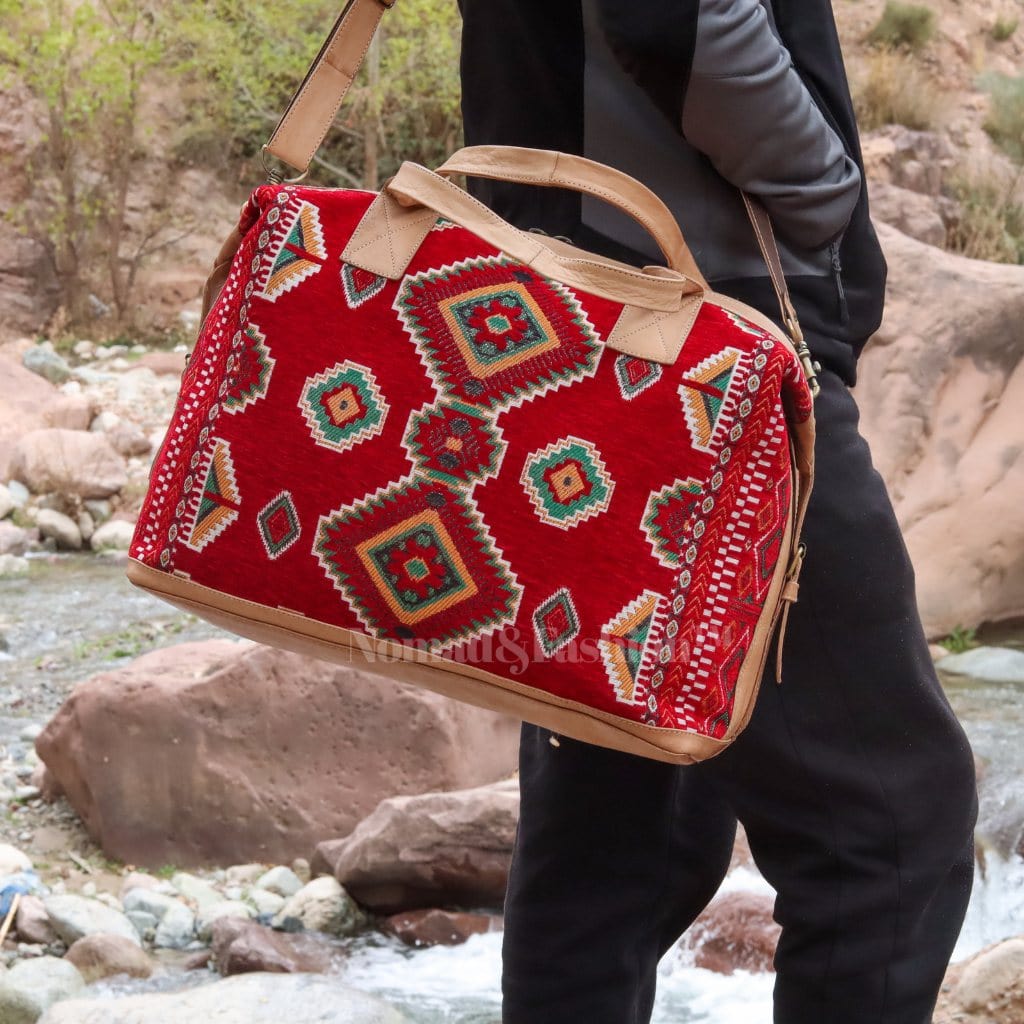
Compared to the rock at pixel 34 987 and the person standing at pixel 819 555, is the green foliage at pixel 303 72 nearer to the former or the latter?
the rock at pixel 34 987

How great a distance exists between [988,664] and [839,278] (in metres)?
3.89

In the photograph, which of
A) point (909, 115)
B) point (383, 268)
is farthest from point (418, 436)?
point (909, 115)

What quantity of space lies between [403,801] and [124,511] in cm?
439

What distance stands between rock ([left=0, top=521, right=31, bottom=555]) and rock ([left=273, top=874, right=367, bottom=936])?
3975 millimetres

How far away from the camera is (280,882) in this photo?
3.40 meters

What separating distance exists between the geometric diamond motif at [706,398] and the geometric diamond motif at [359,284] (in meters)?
0.28

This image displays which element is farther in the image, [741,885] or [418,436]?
[741,885]

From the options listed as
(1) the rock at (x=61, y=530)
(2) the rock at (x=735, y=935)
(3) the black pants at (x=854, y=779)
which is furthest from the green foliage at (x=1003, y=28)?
(3) the black pants at (x=854, y=779)

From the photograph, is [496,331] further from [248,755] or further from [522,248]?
[248,755]

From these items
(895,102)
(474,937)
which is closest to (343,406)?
(474,937)

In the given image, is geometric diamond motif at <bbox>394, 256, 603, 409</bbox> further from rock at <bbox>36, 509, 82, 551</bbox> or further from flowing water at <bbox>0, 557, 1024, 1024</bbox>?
rock at <bbox>36, 509, 82, 551</bbox>

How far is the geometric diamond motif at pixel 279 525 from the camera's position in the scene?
4.27ft

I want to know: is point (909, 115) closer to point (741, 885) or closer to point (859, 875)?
point (741, 885)

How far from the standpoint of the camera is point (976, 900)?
3.63 meters
